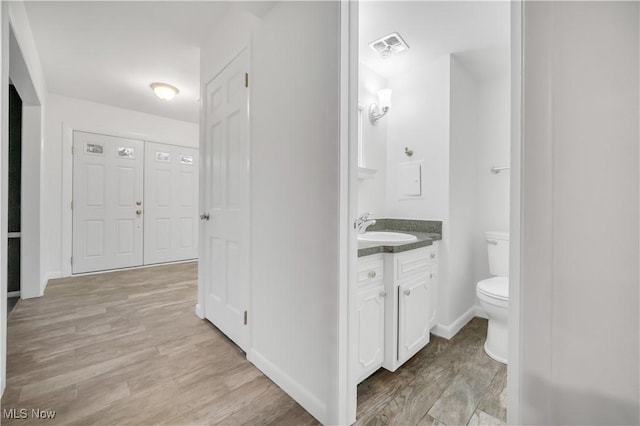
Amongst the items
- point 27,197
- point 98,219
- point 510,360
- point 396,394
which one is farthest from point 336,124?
point 98,219

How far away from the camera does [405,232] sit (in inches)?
93.7

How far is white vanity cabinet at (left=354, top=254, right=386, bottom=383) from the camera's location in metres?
1.38

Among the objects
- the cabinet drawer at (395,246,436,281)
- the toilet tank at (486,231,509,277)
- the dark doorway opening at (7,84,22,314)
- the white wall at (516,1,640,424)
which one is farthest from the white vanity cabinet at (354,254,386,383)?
the dark doorway opening at (7,84,22,314)

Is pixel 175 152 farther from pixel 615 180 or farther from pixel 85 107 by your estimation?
pixel 615 180

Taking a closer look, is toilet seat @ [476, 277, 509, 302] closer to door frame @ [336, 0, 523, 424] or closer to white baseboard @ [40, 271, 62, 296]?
door frame @ [336, 0, 523, 424]

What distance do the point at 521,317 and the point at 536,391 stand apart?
0.19m

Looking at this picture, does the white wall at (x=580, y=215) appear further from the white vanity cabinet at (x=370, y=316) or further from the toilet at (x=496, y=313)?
the toilet at (x=496, y=313)

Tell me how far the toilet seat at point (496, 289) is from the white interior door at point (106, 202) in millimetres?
4635

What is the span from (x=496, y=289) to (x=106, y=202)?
16.0 feet

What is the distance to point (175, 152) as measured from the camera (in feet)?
15.1

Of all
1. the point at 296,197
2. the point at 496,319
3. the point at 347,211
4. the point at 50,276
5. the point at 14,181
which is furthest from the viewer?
the point at 50,276

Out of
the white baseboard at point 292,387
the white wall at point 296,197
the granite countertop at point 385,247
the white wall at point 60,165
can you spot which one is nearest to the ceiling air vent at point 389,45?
the white wall at point 296,197

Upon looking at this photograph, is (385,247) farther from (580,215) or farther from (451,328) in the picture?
(451,328)

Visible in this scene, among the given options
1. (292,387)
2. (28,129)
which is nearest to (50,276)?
(28,129)
